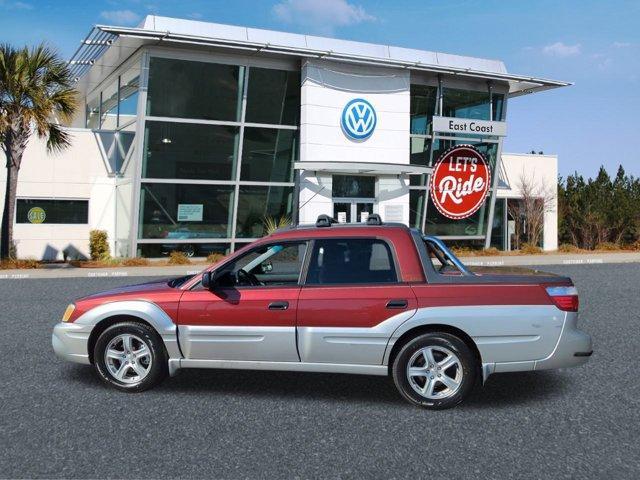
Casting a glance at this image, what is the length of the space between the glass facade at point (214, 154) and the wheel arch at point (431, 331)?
1874cm

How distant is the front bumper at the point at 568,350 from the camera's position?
5.61m

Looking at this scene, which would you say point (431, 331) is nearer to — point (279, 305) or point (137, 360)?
point (279, 305)

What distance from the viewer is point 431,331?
5738 mm

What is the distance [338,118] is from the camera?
25.3m

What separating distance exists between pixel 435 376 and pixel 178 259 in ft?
58.8

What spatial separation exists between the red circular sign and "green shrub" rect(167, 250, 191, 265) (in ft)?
36.1

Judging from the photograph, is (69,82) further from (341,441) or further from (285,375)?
(341,441)

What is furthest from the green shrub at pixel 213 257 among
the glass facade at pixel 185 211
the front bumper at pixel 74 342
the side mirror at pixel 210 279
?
the side mirror at pixel 210 279

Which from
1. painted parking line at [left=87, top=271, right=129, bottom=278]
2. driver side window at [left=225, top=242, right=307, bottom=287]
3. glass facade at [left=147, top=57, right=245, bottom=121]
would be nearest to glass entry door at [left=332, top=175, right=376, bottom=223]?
glass facade at [left=147, top=57, right=245, bottom=121]

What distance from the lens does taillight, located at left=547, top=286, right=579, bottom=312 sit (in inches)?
222

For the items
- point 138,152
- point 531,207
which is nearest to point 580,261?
point 531,207

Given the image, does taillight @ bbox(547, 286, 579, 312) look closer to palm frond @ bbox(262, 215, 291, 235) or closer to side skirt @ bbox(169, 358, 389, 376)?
side skirt @ bbox(169, 358, 389, 376)

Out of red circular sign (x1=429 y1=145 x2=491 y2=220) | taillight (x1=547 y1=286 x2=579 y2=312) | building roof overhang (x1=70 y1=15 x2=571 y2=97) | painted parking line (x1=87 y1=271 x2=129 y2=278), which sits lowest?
painted parking line (x1=87 y1=271 x2=129 y2=278)

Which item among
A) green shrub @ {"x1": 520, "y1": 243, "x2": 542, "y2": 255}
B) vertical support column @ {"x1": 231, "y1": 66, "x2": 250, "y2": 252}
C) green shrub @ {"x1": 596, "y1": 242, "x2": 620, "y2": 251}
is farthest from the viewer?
green shrub @ {"x1": 596, "y1": 242, "x2": 620, "y2": 251}
